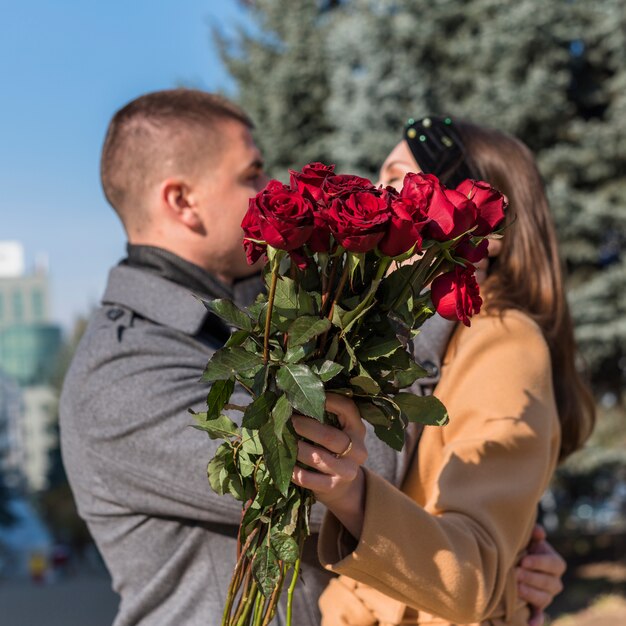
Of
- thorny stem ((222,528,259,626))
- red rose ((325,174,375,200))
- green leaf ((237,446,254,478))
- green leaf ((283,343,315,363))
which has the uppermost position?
red rose ((325,174,375,200))

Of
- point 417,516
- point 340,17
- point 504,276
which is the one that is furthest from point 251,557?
point 340,17

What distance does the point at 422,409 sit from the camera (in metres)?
1.61

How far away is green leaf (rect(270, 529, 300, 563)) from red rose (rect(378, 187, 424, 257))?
1.77 ft

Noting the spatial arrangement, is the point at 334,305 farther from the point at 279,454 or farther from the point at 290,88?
the point at 290,88

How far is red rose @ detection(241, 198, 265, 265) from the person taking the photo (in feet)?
4.92

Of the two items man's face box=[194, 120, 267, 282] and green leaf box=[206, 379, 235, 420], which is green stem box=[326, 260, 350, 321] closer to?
green leaf box=[206, 379, 235, 420]

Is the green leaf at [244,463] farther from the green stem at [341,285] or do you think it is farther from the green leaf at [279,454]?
the green stem at [341,285]

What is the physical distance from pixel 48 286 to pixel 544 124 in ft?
454

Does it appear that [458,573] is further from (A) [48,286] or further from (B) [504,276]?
(A) [48,286]

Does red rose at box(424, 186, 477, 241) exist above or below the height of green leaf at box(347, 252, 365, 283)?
above

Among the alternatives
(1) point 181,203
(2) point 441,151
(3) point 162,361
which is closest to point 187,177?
(1) point 181,203

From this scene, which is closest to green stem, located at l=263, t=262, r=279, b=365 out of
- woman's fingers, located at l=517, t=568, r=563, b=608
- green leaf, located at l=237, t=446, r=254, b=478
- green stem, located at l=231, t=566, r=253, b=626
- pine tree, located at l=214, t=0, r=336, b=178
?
green leaf, located at l=237, t=446, r=254, b=478

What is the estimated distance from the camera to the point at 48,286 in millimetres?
142875

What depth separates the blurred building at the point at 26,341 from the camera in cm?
10369
